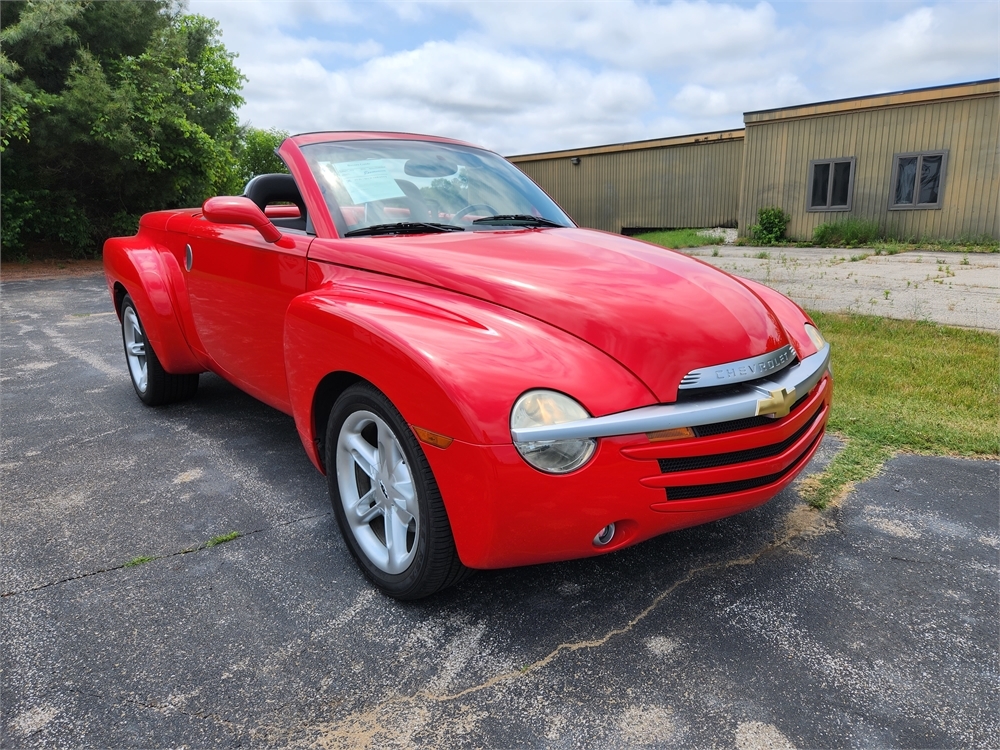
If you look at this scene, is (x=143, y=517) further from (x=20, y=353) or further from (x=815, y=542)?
(x=20, y=353)

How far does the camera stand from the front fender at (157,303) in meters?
4.04

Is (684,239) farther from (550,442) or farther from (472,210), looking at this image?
(550,442)

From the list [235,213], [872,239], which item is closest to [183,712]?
[235,213]

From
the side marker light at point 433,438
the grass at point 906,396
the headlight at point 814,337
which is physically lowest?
the grass at point 906,396

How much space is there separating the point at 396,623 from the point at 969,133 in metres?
18.1

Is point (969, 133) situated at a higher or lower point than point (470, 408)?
higher

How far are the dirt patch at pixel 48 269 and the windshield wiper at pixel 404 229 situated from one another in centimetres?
1222

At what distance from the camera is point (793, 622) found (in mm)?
2217

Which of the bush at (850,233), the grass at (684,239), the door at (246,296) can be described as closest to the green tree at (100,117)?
the grass at (684,239)

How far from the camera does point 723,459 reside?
6.87ft

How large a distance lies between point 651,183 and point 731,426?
22.3 metres

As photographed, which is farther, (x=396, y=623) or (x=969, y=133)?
(x=969, y=133)

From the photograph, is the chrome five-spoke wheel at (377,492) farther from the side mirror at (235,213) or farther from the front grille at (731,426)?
the side mirror at (235,213)

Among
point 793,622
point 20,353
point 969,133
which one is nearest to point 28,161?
point 20,353
